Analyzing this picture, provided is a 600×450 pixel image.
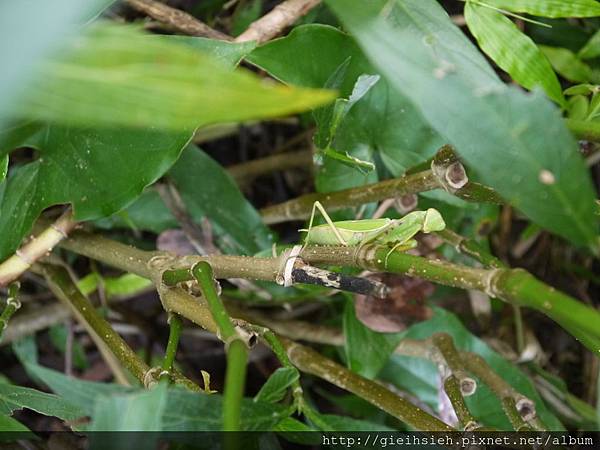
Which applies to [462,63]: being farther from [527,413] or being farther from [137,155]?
[527,413]

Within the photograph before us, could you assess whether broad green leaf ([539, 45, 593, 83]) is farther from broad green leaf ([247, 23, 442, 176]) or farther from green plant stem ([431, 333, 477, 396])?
green plant stem ([431, 333, 477, 396])

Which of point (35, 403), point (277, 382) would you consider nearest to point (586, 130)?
point (277, 382)

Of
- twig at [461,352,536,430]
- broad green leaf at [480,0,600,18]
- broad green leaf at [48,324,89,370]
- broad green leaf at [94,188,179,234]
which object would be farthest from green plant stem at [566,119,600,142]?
broad green leaf at [48,324,89,370]

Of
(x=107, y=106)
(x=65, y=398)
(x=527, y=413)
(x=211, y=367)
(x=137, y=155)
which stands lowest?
(x=211, y=367)

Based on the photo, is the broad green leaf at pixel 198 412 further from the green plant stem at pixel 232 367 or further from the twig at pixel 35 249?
the twig at pixel 35 249

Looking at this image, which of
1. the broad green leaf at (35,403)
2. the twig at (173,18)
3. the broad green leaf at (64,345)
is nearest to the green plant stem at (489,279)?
the broad green leaf at (35,403)

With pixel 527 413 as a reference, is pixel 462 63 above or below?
above

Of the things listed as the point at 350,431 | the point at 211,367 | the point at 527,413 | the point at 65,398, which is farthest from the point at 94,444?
the point at 211,367
